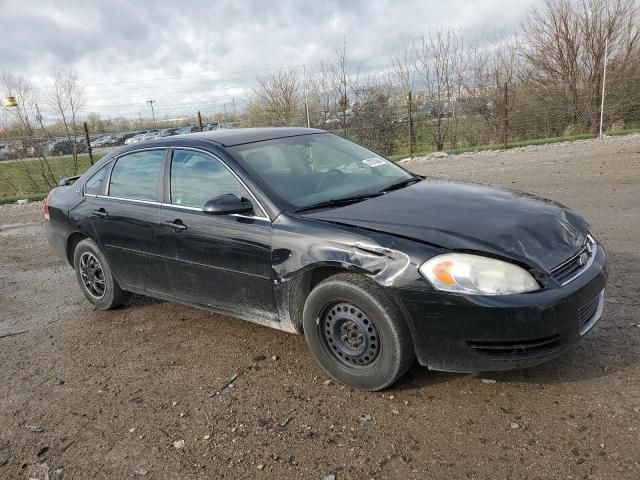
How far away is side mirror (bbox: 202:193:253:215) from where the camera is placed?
3656 millimetres

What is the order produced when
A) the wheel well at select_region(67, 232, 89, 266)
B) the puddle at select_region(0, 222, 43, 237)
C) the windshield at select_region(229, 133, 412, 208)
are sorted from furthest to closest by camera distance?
the puddle at select_region(0, 222, 43, 237) → the wheel well at select_region(67, 232, 89, 266) → the windshield at select_region(229, 133, 412, 208)

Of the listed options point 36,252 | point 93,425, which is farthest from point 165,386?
point 36,252

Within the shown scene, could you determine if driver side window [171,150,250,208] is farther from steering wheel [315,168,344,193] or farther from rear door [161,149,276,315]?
steering wheel [315,168,344,193]

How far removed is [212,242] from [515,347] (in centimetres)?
214

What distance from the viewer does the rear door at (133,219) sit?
439cm

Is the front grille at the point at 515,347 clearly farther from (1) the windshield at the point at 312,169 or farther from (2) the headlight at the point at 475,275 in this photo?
(1) the windshield at the point at 312,169

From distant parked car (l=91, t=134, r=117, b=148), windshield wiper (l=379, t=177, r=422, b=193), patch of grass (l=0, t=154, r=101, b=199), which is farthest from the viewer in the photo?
distant parked car (l=91, t=134, r=117, b=148)

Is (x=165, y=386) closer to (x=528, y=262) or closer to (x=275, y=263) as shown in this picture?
(x=275, y=263)

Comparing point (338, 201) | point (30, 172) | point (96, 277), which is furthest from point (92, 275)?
point (30, 172)

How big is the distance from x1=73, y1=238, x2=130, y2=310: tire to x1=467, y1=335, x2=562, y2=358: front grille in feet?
11.2

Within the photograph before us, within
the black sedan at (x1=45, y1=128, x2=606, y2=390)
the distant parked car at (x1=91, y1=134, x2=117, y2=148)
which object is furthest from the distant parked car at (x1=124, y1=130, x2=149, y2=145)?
the distant parked car at (x1=91, y1=134, x2=117, y2=148)

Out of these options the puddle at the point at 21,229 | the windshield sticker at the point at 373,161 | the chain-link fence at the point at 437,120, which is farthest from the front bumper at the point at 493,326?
the chain-link fence at the point at 437,120

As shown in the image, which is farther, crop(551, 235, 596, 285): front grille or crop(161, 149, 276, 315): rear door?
crop(161, 149, 276, 315): rear door

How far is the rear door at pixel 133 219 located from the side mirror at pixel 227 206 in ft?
2.59
